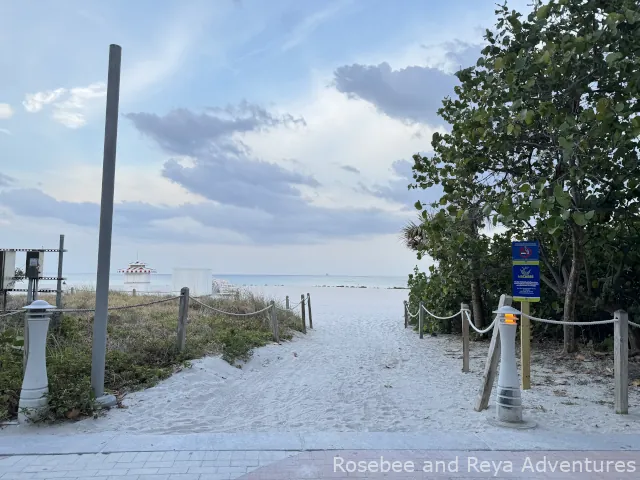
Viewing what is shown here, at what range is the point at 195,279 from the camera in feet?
82.0

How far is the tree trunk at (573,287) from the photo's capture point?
8180mm

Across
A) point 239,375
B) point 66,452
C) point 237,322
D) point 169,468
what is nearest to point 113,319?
point 237,322

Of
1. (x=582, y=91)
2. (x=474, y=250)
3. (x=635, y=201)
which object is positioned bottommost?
(x=474, y=250)

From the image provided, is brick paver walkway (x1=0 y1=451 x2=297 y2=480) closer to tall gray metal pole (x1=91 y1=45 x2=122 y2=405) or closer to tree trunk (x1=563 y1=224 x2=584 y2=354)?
tall gray metal pole (x1=91 y1=45 x2=122 y2=405)

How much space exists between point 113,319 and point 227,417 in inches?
239

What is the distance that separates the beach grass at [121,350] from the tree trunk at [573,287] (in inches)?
236

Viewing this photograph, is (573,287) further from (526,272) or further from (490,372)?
(490,372)

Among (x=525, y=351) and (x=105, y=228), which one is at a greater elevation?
(x=105, y=228)

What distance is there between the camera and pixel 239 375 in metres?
7.78

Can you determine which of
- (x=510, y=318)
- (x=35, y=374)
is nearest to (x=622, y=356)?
(x=510, y=318)

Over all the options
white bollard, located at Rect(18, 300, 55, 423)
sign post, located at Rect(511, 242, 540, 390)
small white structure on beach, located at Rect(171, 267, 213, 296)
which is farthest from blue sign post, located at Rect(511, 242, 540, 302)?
small white structure on beach, located at Rect(171, 267, 213, 296)

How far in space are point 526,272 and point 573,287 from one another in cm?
195

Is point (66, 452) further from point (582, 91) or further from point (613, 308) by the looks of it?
point (613, 308)

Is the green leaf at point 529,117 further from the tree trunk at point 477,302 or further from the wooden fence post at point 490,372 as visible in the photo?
the tree trunk at point 477,302
